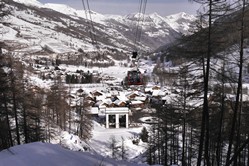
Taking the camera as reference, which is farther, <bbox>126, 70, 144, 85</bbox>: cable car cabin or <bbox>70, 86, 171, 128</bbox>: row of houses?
<bbox>70, 86, 171, 128</bbox>: row of houses

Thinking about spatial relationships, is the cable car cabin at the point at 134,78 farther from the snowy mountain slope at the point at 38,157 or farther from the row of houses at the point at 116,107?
the row of houses at the point at 116,107

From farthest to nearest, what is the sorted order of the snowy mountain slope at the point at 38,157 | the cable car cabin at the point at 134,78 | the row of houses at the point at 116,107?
the row of houses at the point at 116,107
the cable car cabin at the point at 134,78
the snowy mountain slope at the point at 38,157

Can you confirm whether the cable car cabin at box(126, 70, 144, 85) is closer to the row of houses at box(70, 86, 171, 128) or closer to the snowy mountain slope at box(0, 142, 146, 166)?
the snowy mountain slope at box(0, 142, 146, 166)

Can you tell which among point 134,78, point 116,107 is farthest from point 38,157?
point 116,107

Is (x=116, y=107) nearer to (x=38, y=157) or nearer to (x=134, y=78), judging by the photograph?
(x=134, y=78)

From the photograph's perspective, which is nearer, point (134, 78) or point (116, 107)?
point (134, 78)

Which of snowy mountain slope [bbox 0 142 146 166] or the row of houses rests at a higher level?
snowy mountain slope [bbox 0 142 146 166]

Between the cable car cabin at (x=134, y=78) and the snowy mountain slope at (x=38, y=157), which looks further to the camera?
the cable car cabin at (x=134, y=78)

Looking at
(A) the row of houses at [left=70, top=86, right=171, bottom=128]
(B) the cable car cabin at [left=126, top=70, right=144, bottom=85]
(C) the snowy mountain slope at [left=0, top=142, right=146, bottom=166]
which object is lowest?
(A) the row of houses at [left=70, top=86, right=171, bottom=128]

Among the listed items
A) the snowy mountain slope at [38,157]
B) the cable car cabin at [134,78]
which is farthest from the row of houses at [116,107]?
the snowy mountain slope at [38,157]

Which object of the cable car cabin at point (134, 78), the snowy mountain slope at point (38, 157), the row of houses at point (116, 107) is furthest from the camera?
the row of houses at point (116, 107)

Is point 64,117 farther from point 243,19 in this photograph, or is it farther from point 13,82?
point 243,19

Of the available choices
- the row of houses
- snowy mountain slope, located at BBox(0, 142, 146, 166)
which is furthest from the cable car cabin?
the row of houses

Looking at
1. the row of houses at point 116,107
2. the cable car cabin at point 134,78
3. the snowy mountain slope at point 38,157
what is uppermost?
the cable car cabin at point 134,78
